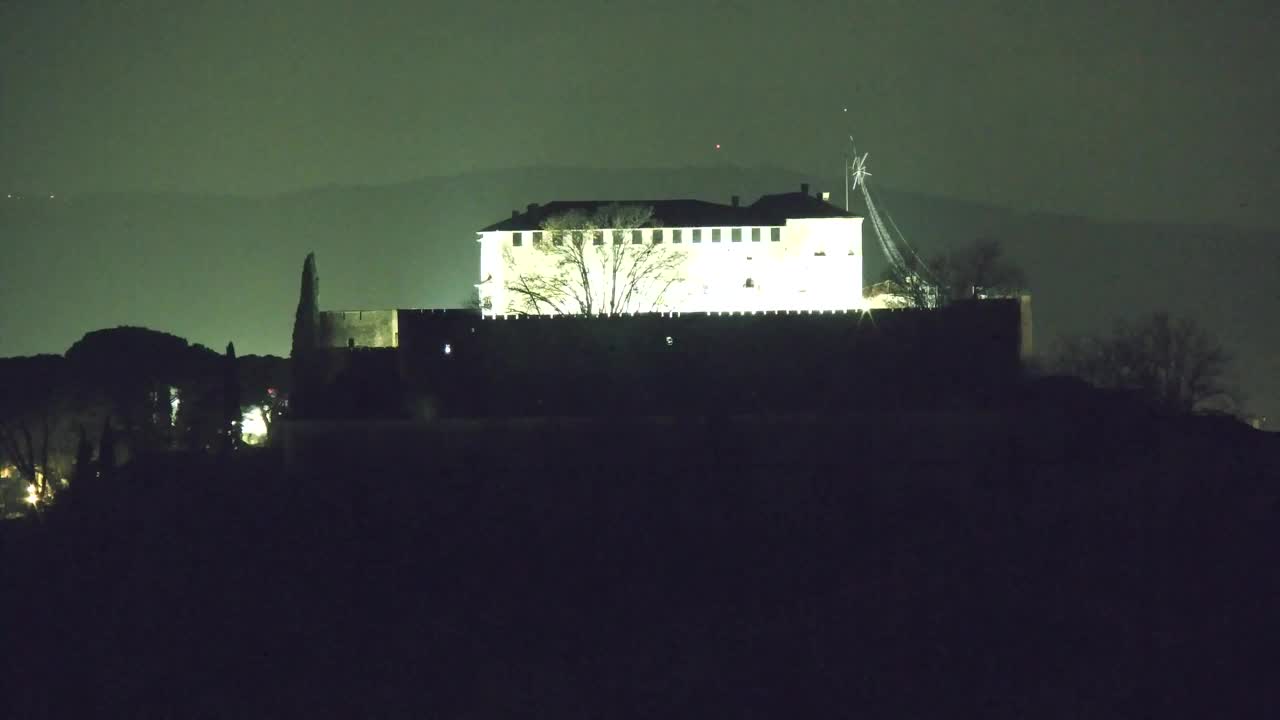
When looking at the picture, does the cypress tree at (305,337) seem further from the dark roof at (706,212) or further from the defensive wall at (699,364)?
the dark roof at (706,212)

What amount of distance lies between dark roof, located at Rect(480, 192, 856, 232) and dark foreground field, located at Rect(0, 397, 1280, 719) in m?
17.5

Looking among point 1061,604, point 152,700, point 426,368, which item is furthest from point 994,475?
point 152,700

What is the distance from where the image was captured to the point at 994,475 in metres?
35.5

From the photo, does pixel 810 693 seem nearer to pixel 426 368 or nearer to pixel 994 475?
pixel 994 475

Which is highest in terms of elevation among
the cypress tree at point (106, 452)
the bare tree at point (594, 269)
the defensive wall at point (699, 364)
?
the bare tree at point (594, 269)

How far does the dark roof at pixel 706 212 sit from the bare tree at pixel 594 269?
1.10m

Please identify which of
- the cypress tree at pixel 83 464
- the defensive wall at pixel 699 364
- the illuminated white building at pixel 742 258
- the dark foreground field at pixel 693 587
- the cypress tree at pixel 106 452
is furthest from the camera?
the illuminated white building at pixel 742 258

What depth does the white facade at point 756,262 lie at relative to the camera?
53469 millimetres

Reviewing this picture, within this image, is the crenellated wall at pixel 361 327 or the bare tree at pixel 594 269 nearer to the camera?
the crenellated wall at pixel 361 327

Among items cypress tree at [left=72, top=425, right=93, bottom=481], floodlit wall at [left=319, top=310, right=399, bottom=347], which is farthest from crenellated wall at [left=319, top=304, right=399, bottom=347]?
cypress tree at [left=72, top=425, right=93, bottom=481]

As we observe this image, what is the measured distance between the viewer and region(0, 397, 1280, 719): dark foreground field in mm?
28969

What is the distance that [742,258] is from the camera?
54.1m

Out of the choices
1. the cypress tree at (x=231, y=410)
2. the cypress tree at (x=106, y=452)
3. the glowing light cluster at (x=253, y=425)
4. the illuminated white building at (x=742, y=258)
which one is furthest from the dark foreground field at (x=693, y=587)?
the illuminated white building at (x=742, y=258)

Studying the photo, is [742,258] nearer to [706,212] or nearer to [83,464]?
[706,212]
